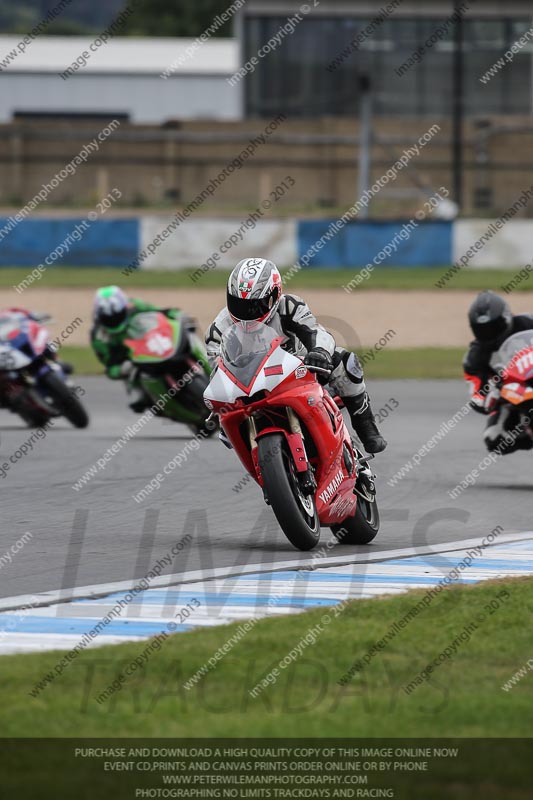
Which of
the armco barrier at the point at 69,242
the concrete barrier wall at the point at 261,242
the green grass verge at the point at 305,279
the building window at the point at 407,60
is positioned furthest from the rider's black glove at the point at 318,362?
the building window at the point at 407,60

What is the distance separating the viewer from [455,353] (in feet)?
80.1

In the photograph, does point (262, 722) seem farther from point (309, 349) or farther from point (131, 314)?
point (131, 314)

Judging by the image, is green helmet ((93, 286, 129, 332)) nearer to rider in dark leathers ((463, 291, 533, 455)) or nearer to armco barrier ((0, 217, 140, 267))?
rider in dark leathers ((463, 291, 533, 455))

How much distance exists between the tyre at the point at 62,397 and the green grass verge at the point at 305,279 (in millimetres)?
14879

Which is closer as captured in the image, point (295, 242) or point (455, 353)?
point (455, 353)

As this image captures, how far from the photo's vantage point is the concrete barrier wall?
3384 cm

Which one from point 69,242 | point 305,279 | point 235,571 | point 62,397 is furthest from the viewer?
point 69,242

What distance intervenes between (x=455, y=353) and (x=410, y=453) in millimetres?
10345

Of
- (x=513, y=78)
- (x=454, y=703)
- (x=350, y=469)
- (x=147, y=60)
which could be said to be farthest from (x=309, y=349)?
(x=147, y=60)

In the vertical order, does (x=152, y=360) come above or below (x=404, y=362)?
above

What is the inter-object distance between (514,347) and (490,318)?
0.34 m

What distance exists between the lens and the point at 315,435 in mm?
8805

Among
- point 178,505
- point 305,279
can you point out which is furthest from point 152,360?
point 305,279

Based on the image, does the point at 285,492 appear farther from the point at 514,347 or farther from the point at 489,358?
the point at 489,358
